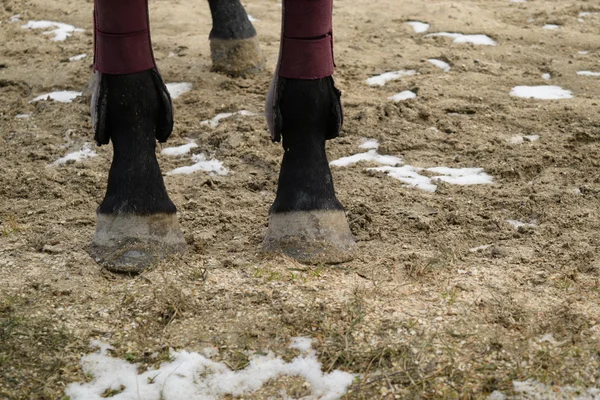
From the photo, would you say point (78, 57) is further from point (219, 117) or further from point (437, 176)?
point (437, 176)

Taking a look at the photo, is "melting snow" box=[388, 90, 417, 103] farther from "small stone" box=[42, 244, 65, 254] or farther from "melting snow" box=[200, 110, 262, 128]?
"small stone" box=[42, 244, 65, 254]

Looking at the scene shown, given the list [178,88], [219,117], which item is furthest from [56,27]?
[219,117]

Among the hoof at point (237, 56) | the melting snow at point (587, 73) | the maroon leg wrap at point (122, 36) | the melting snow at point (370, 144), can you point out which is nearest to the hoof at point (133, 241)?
the maroon leg wrap at point (122, 36)

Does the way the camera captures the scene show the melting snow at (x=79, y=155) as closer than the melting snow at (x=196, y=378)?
No

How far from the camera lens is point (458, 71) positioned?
15.8 feet

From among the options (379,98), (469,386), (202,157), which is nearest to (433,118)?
(379,98)

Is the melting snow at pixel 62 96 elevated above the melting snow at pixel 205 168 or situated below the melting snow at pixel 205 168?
above

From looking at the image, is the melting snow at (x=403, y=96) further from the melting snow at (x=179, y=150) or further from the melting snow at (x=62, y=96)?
the melting snow at (x=62, y=96)

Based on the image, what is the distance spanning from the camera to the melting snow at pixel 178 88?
15.1ft

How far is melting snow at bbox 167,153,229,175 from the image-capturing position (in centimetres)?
364

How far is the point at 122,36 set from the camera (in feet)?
8.70

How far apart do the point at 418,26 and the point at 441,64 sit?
870 millimetres

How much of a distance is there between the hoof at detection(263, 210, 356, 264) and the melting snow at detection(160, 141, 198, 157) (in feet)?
3.99

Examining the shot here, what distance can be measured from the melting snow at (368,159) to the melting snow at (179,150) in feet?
2.21
